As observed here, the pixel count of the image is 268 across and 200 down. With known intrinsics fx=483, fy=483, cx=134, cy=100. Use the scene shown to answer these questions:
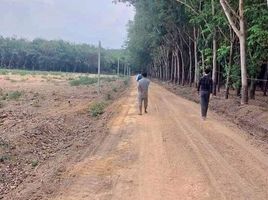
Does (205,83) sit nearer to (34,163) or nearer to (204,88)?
(204,88)

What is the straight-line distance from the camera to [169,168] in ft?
32.6

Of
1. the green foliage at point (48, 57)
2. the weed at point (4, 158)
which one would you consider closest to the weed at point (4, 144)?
the weed at point (4, 158)

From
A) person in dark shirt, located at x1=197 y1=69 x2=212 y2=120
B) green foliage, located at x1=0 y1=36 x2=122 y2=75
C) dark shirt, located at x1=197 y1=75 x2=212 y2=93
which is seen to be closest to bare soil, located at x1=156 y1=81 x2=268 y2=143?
person in dark shirt, located at x1=197 y1=69 x2=212 y2=120

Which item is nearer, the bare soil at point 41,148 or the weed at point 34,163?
the bare soil at point 41,148

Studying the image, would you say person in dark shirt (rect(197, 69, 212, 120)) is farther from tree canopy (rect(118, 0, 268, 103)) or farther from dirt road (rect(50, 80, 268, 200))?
tree canopy (rect(118, 0, 268, 103))

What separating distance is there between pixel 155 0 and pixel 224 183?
3400cm

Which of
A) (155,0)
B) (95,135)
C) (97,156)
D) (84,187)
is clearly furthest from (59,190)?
(155,0)

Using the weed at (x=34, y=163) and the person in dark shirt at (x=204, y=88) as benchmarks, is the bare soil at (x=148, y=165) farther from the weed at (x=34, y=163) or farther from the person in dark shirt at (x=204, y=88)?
the person in dark shirt at (x=204, y=88)

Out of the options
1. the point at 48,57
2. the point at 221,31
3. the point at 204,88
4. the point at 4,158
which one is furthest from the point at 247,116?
the point at 48,57

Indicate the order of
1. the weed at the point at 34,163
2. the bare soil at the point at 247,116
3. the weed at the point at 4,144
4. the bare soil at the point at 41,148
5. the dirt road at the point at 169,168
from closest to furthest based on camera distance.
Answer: the dirt road at the point at 169,168, the bare soil at the point at 41,148, the weed at the point at 34,163, the weed at the point at 4,144, the bare soil at the point at 247,116

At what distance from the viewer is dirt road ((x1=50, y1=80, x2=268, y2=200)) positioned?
8.25m

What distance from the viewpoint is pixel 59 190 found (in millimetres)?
8430

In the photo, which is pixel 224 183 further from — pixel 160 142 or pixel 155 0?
pixel 155 0

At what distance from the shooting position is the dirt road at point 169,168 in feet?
27.1
